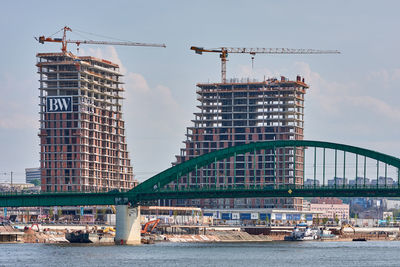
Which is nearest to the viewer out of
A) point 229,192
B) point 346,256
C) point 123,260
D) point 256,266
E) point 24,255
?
point 256,266

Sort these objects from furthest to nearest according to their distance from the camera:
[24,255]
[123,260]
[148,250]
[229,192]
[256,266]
Answer: [229,192] → [148,250] → [24,255] → [123,260] → [256,266]

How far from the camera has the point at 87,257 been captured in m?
153

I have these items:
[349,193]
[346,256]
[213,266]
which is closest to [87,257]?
[213,266]

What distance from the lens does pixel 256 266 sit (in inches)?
5438

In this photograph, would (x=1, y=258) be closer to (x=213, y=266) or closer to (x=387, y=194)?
(x=213, y=266)

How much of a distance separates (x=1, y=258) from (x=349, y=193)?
236 feet

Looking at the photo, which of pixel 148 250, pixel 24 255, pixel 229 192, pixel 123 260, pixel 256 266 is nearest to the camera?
pixel 256 266

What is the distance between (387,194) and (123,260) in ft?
204

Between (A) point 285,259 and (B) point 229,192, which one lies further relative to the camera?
(B) point 229,192

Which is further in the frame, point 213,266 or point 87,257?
point 87,257

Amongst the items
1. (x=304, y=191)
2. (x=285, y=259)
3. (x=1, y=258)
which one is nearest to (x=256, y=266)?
(x=285, y=259)

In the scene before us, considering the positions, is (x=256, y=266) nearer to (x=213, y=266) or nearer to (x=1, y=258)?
(x=213, y=266)

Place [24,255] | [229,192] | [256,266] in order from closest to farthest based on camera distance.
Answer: [256,266], [24,255], [229,192]

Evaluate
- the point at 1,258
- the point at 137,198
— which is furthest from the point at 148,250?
the point at 1,258
